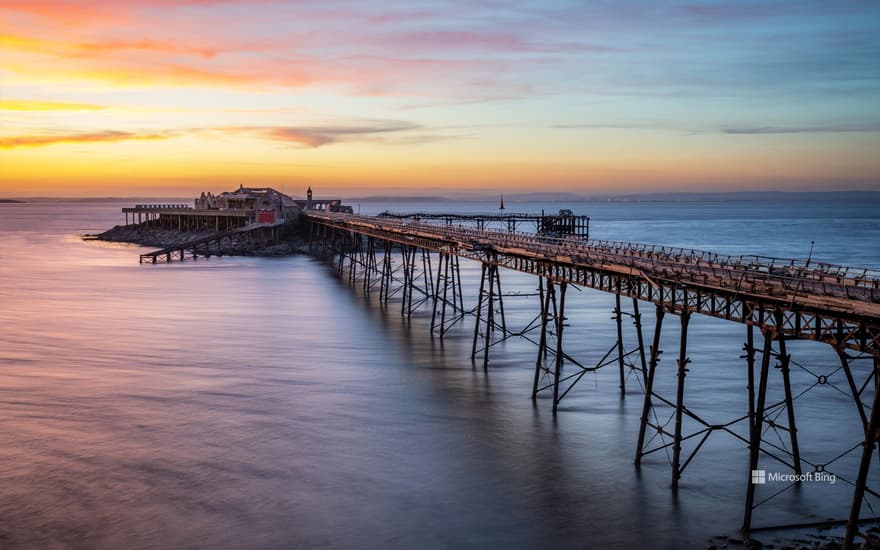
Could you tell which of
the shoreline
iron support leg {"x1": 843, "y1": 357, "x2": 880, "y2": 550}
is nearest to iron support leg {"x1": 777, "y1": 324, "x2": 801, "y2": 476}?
iron support leg {"x1": 843, "y1": 357, "x2": 880, "y2": 550}

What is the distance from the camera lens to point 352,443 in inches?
1081

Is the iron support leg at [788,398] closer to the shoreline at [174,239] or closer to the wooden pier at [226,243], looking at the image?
the wooden pier at [226,243]

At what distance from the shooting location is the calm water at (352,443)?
20828 millimetres

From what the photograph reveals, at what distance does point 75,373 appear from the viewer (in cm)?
3769

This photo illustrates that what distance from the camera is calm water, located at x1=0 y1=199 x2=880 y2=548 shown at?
20.8 metres

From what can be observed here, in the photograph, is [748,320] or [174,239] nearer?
[748,320]

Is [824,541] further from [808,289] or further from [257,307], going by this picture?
[257,307]

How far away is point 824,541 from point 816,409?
1219 centimetres

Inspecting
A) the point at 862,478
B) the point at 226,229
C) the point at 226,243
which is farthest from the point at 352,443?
the point at 226,229

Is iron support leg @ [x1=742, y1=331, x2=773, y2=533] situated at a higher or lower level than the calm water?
higher

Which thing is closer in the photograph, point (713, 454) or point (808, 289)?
point (808, 289)

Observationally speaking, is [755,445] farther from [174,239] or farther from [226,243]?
[174,239]

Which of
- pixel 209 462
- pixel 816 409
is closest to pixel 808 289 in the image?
pixel 816 409

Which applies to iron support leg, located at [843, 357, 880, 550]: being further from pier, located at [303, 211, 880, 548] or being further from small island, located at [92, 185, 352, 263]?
small island, located at [92, 185, 352, 263]
